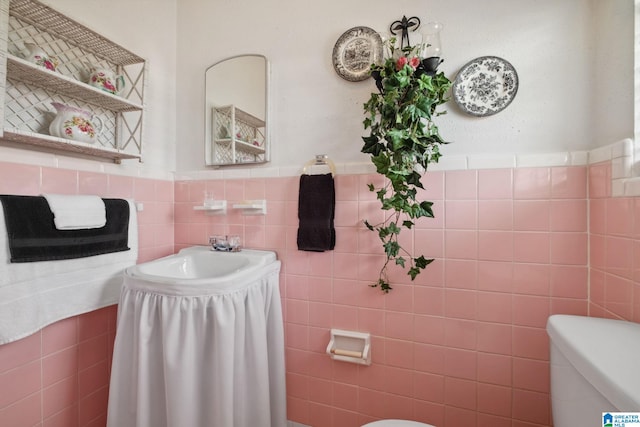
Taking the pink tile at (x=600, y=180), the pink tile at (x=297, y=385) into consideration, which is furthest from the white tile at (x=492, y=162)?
the pink tile at (x=297, y=385)

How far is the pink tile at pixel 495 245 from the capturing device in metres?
0.97

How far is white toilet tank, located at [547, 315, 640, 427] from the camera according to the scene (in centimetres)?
46

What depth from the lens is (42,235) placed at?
877 millimetres

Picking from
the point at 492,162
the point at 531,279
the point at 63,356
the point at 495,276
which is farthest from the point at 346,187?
the point at 63,356

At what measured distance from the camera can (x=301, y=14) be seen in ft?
4.09

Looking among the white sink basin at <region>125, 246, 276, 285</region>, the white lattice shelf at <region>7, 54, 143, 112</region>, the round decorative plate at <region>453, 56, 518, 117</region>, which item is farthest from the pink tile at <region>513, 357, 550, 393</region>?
the white lattice shelf at <region>7, 54, 143, 112</region>

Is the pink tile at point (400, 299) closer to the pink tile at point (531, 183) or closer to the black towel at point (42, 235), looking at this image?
the pink tile at point (531, 183)

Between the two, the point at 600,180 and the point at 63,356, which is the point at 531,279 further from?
the point at 63,356

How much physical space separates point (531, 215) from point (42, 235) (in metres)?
1.77

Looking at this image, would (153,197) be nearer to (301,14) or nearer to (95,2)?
(95,2)

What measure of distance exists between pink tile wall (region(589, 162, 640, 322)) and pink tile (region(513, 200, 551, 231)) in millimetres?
131

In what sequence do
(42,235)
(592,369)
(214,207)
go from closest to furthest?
(592,369) → (42,235) → (214,207)

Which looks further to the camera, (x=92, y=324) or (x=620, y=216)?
(x=92, y=324)

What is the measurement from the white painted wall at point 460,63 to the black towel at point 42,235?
68 centimetres
